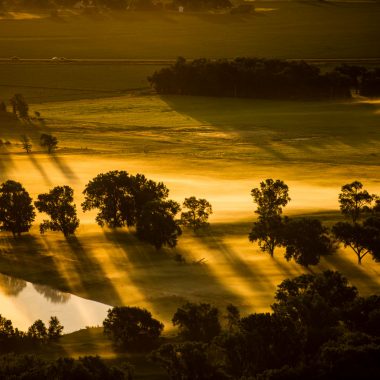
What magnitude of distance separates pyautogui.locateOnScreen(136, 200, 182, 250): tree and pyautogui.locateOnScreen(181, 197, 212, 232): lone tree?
4.37 feet

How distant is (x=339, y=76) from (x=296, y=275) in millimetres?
66358

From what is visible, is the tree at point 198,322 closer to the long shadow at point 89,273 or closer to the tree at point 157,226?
the long shadow at point 89,273

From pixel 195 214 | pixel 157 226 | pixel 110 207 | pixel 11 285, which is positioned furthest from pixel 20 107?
pixel 11 285

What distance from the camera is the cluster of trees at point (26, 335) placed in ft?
160

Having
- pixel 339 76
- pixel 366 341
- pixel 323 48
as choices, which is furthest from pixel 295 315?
pixel 323 48

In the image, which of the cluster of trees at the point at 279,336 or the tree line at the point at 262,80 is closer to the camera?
the cluster of trees at the point at 279,336

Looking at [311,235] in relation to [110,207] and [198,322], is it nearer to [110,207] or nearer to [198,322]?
[198,322]

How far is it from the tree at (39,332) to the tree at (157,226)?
45.7 feet

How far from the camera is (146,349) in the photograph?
158ft

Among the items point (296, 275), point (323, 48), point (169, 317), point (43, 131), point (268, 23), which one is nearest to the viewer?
point (169, 317)

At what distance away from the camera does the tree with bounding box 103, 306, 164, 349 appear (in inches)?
1902

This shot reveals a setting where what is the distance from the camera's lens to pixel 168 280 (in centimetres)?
5744

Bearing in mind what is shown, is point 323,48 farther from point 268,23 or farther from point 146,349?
point 146,349

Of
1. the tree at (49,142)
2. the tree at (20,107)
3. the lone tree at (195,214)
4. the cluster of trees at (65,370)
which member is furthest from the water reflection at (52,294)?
the tree at (20,107)
